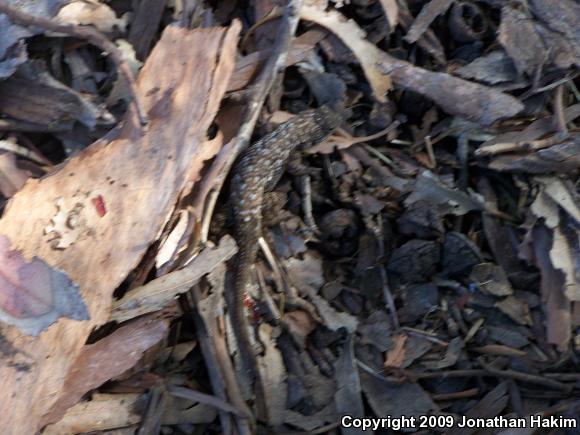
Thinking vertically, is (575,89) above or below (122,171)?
below

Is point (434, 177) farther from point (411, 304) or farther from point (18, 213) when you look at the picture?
point (18, 213)

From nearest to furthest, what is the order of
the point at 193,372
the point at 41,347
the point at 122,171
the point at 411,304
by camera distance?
the point at 41,347 < the point at 122,171 < the point at 193,372 < the point at 411,304

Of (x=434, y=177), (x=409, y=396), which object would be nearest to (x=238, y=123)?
(x=434, y=177)

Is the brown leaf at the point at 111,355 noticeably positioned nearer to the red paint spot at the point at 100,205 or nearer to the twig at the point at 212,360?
the twig at the point at 212,360

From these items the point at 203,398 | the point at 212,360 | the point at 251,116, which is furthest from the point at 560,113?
the point at 203,398

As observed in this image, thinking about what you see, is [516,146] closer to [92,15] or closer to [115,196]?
[115,196]

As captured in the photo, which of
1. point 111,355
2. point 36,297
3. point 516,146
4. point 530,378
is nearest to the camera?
point 36,297

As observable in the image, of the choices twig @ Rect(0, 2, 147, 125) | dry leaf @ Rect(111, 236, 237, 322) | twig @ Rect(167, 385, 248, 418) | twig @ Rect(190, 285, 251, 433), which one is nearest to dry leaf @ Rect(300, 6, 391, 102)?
twig @ Rect(0, 2, 147, 125)
